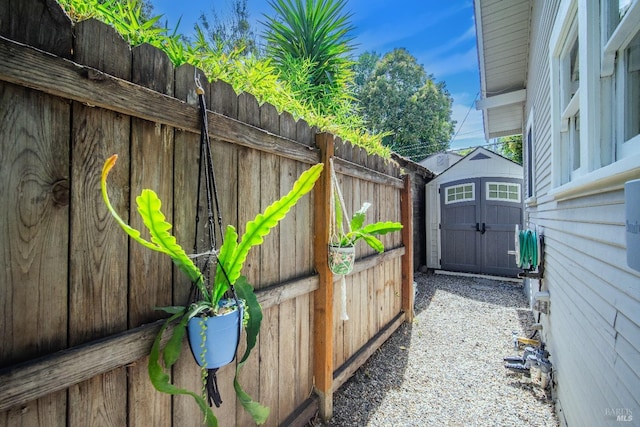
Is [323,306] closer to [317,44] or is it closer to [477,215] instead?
[317,44]

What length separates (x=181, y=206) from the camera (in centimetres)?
112

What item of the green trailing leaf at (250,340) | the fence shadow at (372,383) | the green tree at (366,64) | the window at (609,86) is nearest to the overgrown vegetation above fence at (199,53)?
the green trailing leaf at (250,340)

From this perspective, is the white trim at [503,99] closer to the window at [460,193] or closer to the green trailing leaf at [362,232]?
the window at [460,193]

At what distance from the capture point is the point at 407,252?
3.67m

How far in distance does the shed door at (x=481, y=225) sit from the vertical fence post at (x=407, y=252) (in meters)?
3.41

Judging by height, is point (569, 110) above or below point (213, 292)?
above

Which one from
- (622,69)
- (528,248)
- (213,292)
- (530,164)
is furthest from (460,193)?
(213,292)

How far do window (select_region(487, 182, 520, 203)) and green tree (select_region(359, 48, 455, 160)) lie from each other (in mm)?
8802

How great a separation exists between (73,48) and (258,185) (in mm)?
852

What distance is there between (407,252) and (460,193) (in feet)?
12.1

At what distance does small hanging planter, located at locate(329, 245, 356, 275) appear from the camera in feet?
6.01

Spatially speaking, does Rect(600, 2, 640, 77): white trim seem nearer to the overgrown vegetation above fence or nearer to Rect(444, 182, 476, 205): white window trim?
the overgrown vegetation above fence

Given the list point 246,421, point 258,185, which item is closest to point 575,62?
point 258,185

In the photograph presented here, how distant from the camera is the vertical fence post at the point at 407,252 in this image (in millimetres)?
3670
